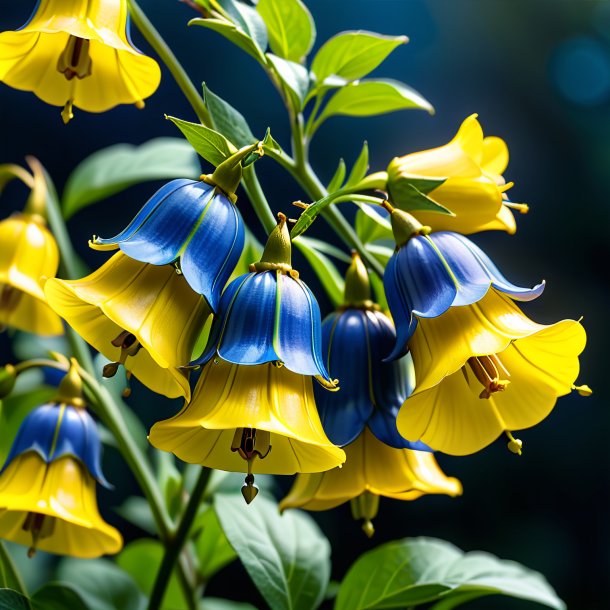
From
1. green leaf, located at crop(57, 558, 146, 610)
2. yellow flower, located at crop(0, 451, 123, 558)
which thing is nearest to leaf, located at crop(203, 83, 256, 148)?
yellow flower, located at crop(0, 451, 123, 558)

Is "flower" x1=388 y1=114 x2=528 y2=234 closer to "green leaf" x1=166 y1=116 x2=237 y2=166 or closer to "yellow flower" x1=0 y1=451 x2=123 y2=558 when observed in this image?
"green leaf" x1=166 y1=116 x2=237 y2=166

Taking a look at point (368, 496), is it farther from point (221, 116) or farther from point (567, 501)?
point (567, 501)

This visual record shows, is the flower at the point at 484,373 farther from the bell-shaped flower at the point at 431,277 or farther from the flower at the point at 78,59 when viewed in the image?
the flower at the point at 78,59

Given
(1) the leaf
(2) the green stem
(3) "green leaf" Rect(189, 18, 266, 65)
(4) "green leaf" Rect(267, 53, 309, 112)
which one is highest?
(3) "green leaf" Rect(189, 18, 266, 65)

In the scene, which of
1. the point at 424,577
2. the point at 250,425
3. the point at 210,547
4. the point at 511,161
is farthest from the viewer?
the point at 511,161

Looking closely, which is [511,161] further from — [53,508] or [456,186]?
[53,508]

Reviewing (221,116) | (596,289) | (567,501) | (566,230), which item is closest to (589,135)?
(566,230)

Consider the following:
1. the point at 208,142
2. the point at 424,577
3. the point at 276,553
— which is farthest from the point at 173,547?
the point at 208,142
